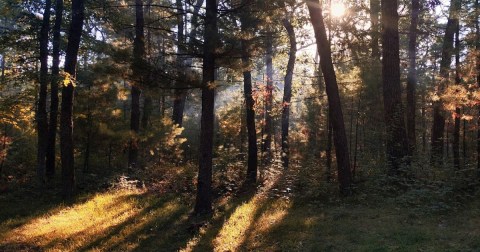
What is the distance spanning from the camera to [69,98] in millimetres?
13367

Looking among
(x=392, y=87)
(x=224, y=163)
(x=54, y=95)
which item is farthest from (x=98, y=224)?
(x=392, y=87)

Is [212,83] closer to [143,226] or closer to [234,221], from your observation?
[234,221]

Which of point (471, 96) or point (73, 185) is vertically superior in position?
point (471, 96)

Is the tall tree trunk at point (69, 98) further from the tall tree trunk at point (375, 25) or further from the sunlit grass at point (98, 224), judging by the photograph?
the tall tree trunk at point (375, 25)

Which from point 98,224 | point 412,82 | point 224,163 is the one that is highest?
point 412,82

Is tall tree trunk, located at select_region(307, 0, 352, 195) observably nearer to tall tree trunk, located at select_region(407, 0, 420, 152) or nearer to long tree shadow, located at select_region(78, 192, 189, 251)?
long tree shadow, located at select_region(78, 192, 189, 251)

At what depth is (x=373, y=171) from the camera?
12266mm

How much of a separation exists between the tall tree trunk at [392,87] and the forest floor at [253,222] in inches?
71.7

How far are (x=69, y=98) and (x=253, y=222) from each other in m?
7.68

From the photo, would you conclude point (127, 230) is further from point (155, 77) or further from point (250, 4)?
point (250, 4)

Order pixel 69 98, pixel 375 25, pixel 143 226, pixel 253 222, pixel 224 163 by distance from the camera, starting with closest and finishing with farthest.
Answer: pixel 253 222 → pixel 143 226 → pixel 69 98 → pixel 375 25 → pixel 224 163

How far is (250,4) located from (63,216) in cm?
812

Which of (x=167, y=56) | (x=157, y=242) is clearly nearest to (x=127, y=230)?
(x=157, y=242)

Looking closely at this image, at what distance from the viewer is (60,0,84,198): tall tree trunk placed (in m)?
13.3
